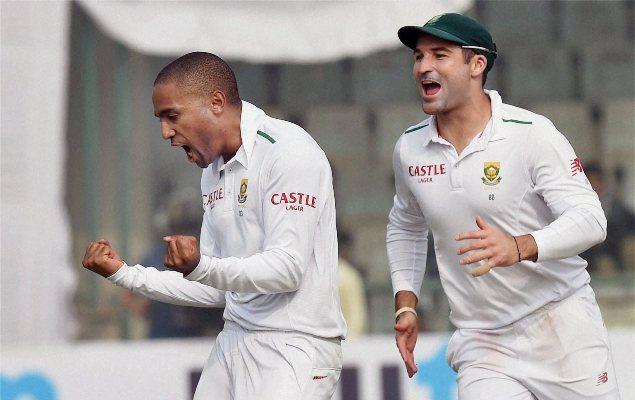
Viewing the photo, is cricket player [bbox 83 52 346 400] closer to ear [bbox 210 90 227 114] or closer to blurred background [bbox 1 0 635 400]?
ear [bbox 210 90 227 114]

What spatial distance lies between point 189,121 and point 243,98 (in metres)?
4.80

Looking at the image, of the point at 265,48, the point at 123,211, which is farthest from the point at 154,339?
the point at 265,48

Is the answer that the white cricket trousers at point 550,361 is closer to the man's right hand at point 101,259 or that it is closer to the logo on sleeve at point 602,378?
the logo on sleeve at point 602,378

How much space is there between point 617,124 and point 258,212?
18.3ft

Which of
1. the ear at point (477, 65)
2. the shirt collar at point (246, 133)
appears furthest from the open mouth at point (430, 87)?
the shirt collar at point (246, 133)

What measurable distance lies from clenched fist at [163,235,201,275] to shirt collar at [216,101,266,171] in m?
0.51

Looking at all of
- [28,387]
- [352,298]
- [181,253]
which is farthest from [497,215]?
[352,298]

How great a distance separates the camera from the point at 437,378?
26.8 feet

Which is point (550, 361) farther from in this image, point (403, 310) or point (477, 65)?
point (477, 65)

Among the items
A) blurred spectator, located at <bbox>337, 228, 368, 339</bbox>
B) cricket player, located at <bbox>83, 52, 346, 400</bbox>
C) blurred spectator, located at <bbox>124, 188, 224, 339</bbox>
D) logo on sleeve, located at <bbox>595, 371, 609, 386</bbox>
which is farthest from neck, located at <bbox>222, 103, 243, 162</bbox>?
blurred spectator, located at <bbox>124, 188, 224, 339</bbox>

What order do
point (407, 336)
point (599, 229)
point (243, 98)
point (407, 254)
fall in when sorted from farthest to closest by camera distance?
point (243, 98) → point (407, 254) → point (407, 336) → point (599, 229)

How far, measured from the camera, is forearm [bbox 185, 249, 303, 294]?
15.8ft

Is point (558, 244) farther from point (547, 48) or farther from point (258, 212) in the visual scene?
point (547, 48)

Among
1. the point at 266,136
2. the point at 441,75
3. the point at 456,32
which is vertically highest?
the point at 456,32
